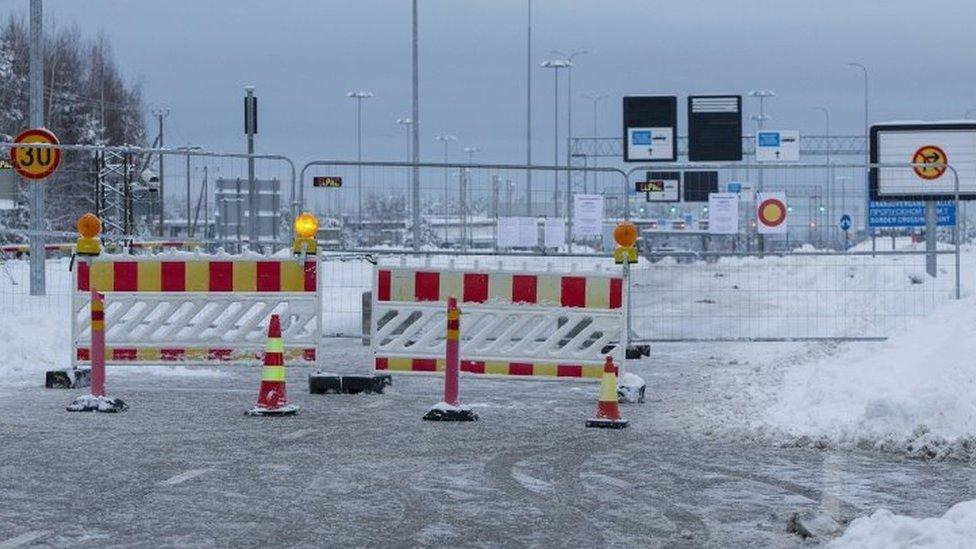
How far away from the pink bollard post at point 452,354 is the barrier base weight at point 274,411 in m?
1.33

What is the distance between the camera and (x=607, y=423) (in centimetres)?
1395

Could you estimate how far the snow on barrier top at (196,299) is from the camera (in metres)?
17.1

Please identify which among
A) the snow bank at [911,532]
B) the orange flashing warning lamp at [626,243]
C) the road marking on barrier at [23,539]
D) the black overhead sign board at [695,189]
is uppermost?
the black overhead sign board at [695,189]

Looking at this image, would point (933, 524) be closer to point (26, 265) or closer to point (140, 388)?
point (140, 388)

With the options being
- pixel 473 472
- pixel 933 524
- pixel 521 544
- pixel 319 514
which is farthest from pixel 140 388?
pixel 933 524

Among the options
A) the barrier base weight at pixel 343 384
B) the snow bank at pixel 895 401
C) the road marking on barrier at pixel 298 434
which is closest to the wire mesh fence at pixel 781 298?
the barrier base weight at pixel 343 384

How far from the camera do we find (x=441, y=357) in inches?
650

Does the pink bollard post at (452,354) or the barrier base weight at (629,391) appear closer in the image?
the pink bollard post at (452,354)

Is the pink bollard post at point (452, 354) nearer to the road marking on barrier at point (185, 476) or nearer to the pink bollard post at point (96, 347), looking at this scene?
the pink bollard post at point (96, 347)

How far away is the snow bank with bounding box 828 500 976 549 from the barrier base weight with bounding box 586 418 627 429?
5.86 meters

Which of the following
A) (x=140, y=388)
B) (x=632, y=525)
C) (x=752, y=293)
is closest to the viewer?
(x=632, y=525)

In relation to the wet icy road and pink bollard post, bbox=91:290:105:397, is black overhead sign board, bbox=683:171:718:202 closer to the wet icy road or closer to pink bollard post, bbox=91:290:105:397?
the wet icy road

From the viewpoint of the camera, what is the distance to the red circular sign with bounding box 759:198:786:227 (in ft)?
94.5

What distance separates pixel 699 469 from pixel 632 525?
8.06 ft
